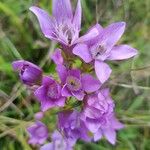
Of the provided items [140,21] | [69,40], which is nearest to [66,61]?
[69,40]

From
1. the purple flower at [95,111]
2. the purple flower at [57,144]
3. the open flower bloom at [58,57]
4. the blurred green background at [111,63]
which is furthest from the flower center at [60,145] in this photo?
the open flower bloom at [58,57]

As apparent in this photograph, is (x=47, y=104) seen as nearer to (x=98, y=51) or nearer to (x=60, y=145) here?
(x=98, y=51)

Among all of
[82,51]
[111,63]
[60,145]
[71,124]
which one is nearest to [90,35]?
[82,51]

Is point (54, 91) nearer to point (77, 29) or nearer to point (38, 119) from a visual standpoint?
point (77, 29)

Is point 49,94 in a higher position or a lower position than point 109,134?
higher

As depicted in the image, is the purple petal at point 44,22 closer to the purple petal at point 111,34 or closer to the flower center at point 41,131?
the purple petal at point 111,34

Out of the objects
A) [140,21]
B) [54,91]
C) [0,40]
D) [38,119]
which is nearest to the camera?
[54,91]

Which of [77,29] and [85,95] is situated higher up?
[77,29]
